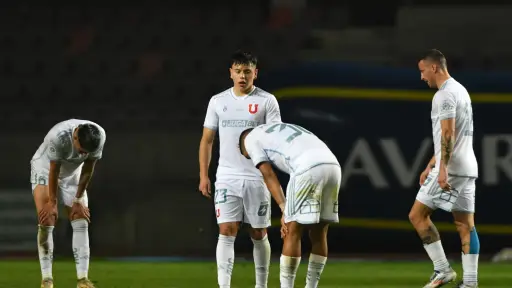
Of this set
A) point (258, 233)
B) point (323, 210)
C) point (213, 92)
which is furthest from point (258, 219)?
point (213, 92)

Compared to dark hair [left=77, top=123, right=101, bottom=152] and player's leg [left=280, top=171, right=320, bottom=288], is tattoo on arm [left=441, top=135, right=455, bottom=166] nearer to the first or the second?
player's leg [left=280, top=171, right=320, bottom=288]

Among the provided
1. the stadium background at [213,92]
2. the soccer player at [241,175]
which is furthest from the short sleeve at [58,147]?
the stadium background at [213,92]

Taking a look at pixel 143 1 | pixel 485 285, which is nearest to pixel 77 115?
pixel 143 1

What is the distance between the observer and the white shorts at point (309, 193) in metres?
6.89

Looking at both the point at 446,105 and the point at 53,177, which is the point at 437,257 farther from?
the point at 53,177

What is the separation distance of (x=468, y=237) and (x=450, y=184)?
18.0 inches

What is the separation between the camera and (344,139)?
1276 cm

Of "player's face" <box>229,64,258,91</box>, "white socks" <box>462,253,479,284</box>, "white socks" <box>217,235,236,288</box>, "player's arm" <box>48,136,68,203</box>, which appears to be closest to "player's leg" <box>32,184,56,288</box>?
"player's arm" <box>48,136,68,203</box>

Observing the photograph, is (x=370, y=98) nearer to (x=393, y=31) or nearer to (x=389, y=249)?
(x=389, y=249)

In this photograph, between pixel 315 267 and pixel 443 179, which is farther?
pixel 443 179

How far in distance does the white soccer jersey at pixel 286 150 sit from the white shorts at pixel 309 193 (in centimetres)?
5

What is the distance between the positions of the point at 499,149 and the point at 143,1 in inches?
323

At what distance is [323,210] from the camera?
23.1 ft

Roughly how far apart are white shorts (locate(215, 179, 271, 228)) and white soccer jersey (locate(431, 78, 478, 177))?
4.96ft
